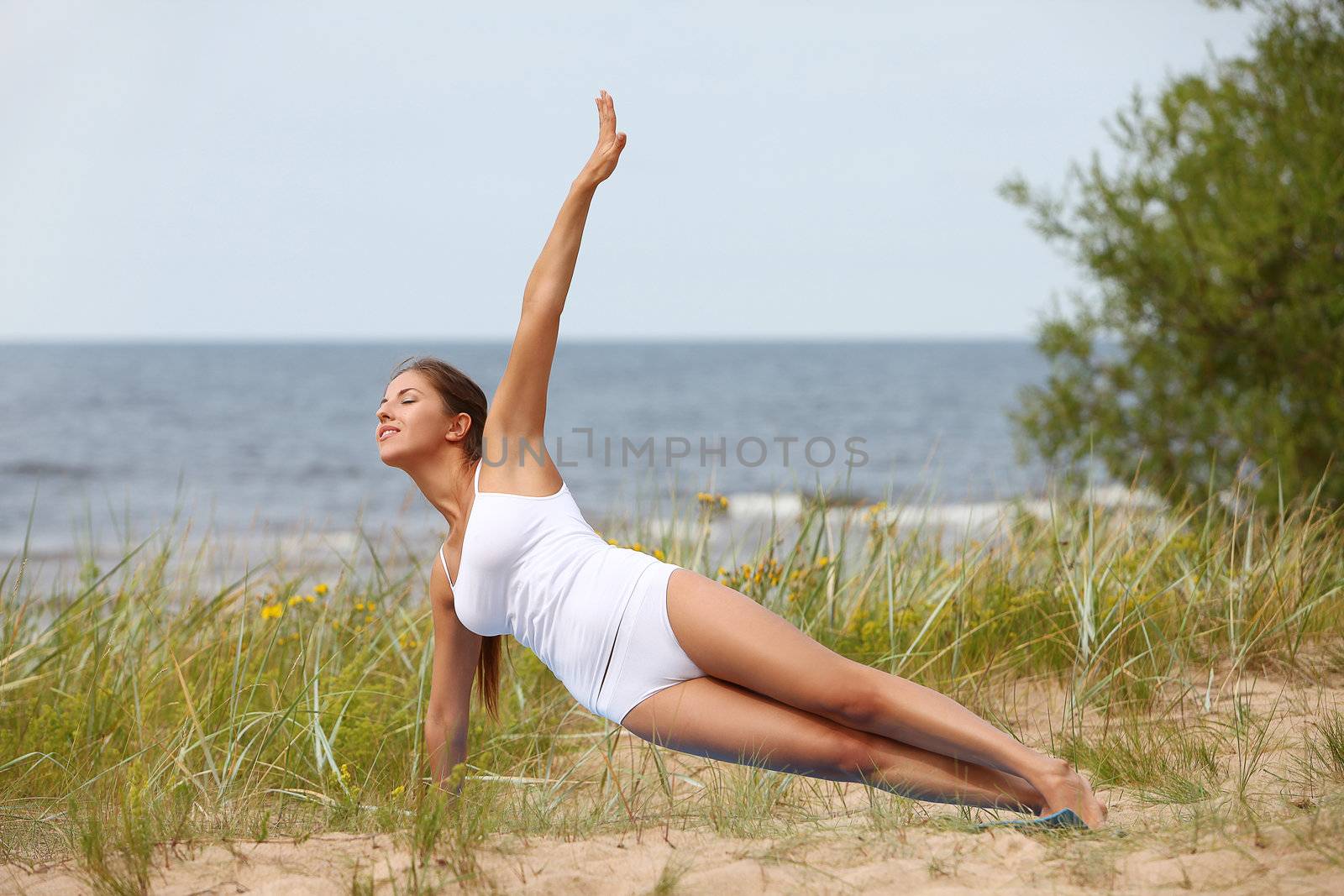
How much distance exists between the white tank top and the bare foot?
110 centimetres

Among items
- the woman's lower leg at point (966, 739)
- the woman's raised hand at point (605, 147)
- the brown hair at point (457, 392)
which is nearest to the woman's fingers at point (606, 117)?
the woman's raised hand at point (605, 147)

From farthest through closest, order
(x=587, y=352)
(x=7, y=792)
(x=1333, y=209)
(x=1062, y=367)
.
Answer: (x=587, y=352) < (x=1062, y=367) < (x=1333, y=209) < (x=7, y=792)

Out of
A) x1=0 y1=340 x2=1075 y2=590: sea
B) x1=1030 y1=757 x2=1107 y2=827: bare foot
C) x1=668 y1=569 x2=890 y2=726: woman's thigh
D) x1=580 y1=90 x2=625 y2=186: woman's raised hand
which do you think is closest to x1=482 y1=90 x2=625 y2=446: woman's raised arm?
x1=580 y1=90 x2=625 y2=186: woman's raised hand

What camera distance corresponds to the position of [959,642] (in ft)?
13.5

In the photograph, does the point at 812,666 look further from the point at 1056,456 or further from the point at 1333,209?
the point at 1056,456

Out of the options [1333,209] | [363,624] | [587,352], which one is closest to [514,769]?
[363,624]

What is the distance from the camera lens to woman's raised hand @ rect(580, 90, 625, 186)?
9.63 ft

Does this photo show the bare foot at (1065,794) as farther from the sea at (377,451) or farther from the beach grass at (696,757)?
the sea at (377,451)

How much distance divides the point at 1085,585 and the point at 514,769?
2.30 m

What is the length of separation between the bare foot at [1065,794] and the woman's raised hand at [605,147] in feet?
6.29

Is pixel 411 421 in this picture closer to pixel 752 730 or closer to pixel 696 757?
pixel 752 730

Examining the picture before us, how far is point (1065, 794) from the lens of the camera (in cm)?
259

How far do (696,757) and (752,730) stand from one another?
4.55 ft

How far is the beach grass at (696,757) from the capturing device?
256cm
